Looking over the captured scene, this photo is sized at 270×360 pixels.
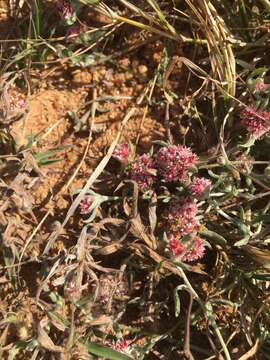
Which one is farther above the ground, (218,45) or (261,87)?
(218,45)

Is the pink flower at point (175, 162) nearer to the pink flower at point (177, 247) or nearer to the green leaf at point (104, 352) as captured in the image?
the pink flower at point (177, 247)

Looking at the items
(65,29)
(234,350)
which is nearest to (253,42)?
(65,29)

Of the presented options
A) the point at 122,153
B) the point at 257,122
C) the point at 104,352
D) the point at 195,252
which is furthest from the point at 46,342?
the point at 257,122

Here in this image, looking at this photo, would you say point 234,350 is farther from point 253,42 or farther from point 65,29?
point 65,29

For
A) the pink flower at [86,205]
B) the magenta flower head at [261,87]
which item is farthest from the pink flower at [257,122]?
the pink flower at [86,205]

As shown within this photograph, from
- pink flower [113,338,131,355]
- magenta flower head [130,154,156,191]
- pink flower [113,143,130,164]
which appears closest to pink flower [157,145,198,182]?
magenta flower head [130,154,156,191]

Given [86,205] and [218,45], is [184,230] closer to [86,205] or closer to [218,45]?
[86,205]
